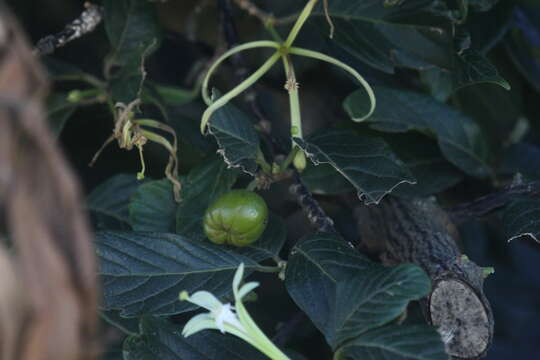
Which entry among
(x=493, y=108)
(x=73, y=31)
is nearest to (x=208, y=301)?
(x=73, y=31)

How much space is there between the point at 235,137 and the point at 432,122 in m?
0.41

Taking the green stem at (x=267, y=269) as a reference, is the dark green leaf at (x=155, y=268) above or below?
above

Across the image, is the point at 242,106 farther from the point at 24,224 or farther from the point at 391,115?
the point at 24,224

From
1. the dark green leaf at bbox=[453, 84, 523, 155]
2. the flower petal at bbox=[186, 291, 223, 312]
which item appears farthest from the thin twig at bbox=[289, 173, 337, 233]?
the dark green leaf at bbox=[453, 84, 523, 155]

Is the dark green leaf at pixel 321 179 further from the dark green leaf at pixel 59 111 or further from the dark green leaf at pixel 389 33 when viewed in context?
the dark green leaf at pixel 59 111

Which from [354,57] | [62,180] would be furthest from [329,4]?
[62,180]

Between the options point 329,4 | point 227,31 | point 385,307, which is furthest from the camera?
point 227,31

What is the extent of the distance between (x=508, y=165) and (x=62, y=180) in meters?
1.06

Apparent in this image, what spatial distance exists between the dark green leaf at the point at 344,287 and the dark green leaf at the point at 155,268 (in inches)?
3.3

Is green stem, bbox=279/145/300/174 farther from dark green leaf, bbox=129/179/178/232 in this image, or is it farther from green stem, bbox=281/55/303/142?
dark green leaf, bbox=129/179/178/232

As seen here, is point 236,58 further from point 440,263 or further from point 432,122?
point 440,263

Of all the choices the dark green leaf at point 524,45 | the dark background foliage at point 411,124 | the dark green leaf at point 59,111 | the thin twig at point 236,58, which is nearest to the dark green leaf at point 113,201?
the dark background foliage at point 411,124

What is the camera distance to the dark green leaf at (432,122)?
114 cm

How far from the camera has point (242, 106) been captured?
138 cm
